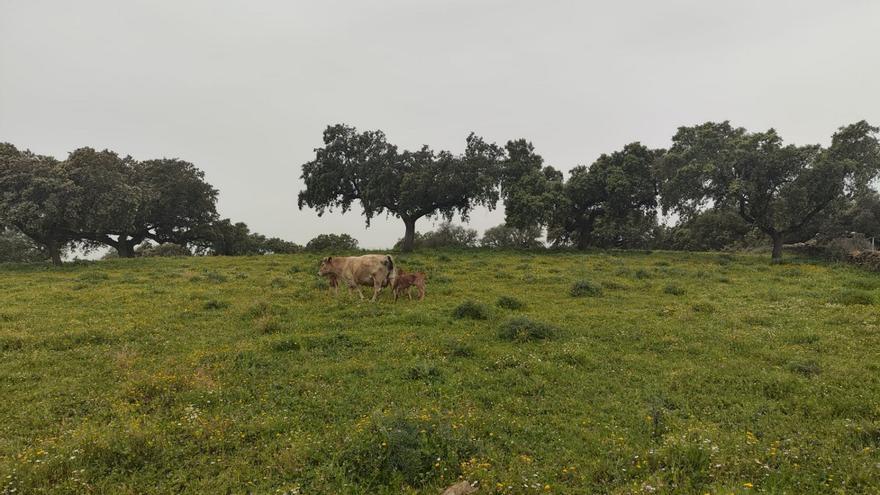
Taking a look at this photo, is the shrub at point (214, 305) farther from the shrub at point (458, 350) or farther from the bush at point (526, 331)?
the bush at point (526, 331)

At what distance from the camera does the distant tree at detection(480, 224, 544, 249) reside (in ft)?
204

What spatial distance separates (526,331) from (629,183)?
1204 inches

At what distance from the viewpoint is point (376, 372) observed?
1030 centimetres

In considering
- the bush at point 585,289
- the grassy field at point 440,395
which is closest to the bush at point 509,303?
the grassy field at point 440,395

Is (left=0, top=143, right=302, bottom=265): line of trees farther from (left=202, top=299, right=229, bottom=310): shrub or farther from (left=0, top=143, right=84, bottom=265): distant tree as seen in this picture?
(left=202, top=299, right=229, bottom=310): shrub

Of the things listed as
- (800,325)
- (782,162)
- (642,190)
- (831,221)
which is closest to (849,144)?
(782,162)

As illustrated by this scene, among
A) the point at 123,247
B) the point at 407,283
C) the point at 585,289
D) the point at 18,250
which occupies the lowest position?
the point at 585,289

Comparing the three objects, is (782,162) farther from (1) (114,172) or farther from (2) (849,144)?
(1) (114,172)

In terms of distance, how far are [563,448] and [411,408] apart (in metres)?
2.80

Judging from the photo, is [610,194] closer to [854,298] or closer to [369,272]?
[854,298]

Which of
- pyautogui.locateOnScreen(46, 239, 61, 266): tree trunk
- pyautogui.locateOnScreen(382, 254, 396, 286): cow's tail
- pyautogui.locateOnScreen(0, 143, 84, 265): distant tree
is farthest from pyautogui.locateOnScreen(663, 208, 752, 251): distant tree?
pyautogui.locateOnScreen(46, 239, 61, 266): tree trunk

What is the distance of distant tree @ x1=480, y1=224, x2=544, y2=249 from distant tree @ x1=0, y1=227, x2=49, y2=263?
169 feet

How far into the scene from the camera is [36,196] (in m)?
28.8

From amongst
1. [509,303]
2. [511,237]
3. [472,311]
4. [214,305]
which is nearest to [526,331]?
[472,311]
